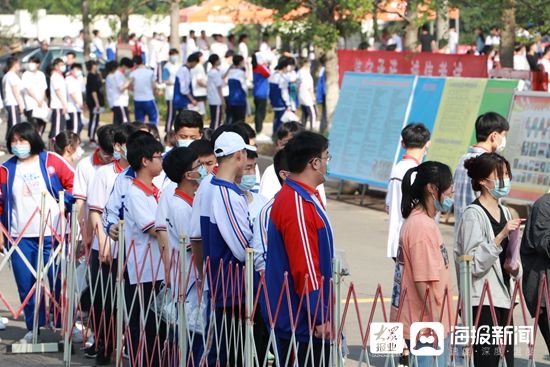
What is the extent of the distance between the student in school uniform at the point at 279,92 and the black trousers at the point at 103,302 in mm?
16466

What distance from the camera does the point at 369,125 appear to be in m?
17.7

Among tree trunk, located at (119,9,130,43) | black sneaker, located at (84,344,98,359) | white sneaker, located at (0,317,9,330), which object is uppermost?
black sneaker, located at (84,344,98,359)

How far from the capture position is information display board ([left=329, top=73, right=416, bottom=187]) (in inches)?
673

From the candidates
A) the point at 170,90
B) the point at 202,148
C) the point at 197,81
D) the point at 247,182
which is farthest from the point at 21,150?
the point at 170,90

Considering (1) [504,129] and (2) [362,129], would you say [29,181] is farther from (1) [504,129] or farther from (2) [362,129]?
(2) [362,129]

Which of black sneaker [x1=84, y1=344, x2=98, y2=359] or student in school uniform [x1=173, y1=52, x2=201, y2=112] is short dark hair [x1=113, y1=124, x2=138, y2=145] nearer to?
black sneaker [x1=84, y1=344, x2=98, y2=359]

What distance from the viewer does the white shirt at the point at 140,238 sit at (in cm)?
841

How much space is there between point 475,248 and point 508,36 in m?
15.1

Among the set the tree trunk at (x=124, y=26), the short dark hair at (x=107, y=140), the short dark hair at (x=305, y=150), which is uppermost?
the short dark hair at (x=305, y=150)

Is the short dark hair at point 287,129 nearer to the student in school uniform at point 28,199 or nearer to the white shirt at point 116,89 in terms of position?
the student in school uniform at point 28,199

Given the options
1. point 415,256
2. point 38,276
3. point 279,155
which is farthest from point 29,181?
point 415,256

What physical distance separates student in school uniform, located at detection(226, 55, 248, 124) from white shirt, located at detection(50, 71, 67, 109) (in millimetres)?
3205

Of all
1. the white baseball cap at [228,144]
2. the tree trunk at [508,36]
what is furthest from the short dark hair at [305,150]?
the tree trunk at [508,36]

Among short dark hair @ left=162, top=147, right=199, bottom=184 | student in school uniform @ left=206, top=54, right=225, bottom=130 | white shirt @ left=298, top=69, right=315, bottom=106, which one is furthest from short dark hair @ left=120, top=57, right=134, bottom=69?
short dark hair @ left=162, top=147, right=199, bottom=184
